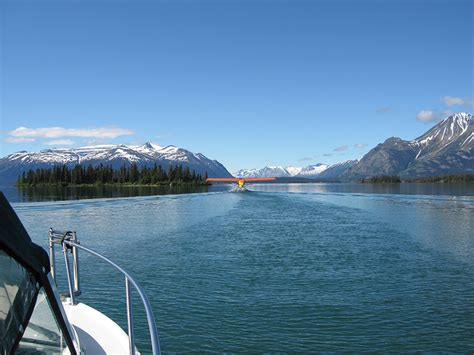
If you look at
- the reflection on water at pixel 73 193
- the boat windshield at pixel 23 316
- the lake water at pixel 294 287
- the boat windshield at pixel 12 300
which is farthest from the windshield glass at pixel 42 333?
the reflection on water at pixel 73 193

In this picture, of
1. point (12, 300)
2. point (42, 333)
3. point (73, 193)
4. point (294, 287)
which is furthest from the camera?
point (73, 193)

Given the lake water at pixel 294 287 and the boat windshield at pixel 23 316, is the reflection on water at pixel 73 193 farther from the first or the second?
the boat windshield at pixel 23 316

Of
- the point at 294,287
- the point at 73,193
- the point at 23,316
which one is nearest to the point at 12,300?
the point at 23,316

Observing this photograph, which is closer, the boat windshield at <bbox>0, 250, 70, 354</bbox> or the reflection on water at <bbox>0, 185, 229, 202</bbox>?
the boat windshield at <bbox>0, 250, 70, 354</bbox>

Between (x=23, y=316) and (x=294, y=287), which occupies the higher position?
(x=23, y=316)

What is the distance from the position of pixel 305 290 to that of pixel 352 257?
936 cm

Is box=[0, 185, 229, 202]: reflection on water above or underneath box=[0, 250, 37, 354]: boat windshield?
underneath

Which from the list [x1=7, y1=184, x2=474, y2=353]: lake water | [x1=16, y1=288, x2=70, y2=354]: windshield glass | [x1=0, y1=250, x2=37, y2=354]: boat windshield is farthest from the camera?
[x1=7, y1=184, x2=474, y2=353]: lake water

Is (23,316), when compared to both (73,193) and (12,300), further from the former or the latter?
(73,193)

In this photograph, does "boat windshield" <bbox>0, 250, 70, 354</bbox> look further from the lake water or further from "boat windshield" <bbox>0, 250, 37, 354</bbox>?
the lake water

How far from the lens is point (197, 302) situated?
17.7 m

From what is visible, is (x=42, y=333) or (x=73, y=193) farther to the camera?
(x=73, y=193)

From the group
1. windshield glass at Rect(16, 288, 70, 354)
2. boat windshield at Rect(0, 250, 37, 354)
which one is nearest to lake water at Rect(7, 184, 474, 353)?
windshield glass at Rect(16, 288, 70, 354)

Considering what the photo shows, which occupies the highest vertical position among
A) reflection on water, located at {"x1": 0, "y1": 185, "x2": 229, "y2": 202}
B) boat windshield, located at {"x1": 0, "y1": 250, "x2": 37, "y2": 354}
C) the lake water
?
boat windshield, located at {"x1": 0, "y1": 250, "x2": 37, "y2": 354}
